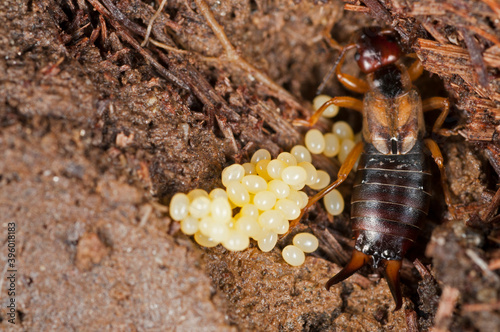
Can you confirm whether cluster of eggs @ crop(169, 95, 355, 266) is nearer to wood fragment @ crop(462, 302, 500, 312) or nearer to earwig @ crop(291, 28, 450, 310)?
earwig @ crop(291, 28, 450, 310)

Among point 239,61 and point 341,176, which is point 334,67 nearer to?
point 239,61

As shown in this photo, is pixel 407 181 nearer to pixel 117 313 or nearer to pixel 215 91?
pixel 215 91

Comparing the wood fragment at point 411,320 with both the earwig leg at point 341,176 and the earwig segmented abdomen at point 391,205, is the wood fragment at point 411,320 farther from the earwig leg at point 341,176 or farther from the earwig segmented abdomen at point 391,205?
the earwig leg at point 341,176

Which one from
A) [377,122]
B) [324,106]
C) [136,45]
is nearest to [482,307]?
[377,122]

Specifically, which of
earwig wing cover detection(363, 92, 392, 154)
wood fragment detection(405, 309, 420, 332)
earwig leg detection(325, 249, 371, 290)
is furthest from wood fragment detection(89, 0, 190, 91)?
wood fragment detection(405, 309, 420, 332)

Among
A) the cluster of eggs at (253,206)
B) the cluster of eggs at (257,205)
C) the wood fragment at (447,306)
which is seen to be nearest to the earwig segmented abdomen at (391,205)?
the cluster of eggs at (257,205)

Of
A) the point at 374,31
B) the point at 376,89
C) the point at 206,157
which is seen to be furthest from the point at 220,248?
the point at 374,31
